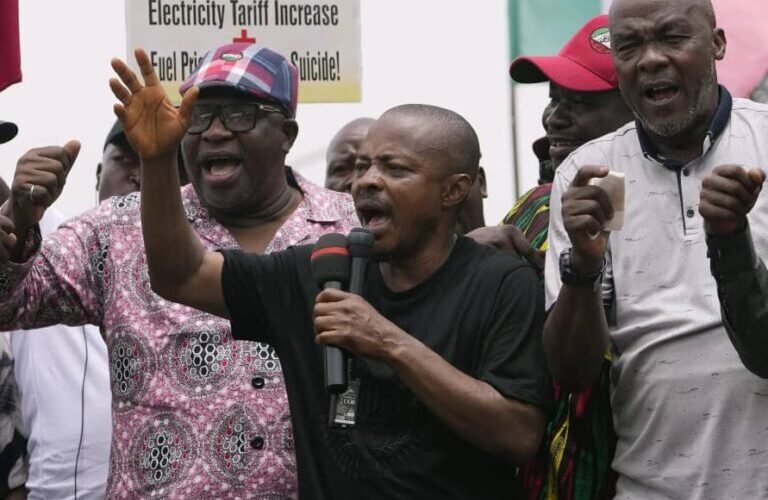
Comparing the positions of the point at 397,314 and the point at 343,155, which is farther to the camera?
the point at 343,155

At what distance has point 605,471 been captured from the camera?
3996mm

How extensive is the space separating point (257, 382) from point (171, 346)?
249 millimetres

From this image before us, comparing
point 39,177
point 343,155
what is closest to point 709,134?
point 39,177

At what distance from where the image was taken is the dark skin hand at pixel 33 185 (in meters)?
3.79

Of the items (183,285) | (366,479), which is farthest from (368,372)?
(183,285)

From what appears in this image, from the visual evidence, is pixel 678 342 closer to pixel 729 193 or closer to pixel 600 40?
pixel 729 193

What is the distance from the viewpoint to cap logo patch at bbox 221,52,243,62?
4582 millimetres

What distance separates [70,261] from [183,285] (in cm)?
57

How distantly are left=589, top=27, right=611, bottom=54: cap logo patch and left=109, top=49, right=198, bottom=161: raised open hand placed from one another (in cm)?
171

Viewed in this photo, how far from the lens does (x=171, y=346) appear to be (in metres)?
4.23

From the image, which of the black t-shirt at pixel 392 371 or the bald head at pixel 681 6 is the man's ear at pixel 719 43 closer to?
the bald head at pixel 681 6

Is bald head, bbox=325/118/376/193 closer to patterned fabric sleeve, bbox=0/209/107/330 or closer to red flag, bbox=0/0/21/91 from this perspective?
red flag, bbox=0/0/21/91

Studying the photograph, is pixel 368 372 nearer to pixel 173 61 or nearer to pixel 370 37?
pixel 173 61

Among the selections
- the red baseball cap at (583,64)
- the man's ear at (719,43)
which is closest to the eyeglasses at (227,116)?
the red baseball cap at (583,64)
